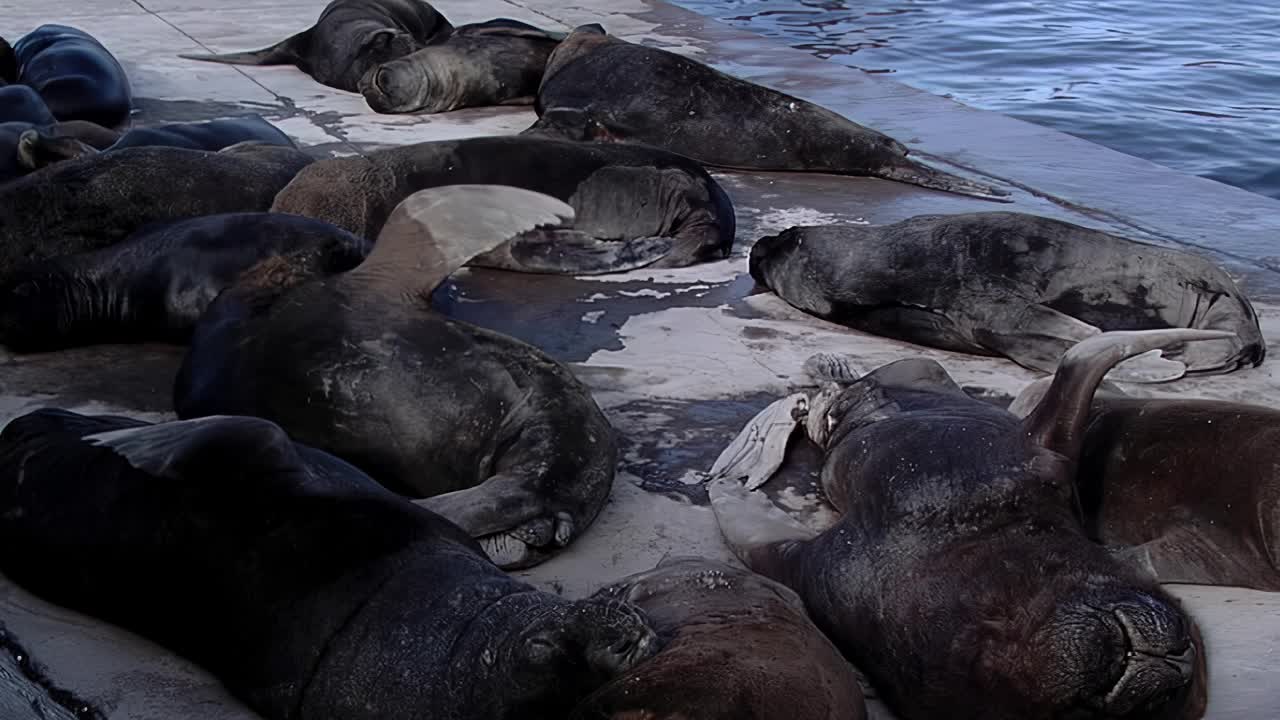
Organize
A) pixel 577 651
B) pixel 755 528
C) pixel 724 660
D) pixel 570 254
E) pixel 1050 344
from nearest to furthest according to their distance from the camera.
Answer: pixel 724 660 < pixel 577 651 < pixel 755 528 < pixel 1050 344 < pixel 570 254

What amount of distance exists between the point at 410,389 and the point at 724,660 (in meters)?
1.99

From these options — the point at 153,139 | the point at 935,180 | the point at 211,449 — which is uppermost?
the point at 211,449

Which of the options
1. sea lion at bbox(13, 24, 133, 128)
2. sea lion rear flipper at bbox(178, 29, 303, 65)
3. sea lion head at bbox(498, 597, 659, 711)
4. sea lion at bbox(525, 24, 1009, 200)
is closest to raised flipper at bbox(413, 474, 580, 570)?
sea lion head at bbox(498, 597, 659, 711)

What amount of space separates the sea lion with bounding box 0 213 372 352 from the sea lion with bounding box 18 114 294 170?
0.88 metres

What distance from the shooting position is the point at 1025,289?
555cm

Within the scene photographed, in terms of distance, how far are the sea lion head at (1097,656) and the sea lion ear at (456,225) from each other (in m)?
2.00

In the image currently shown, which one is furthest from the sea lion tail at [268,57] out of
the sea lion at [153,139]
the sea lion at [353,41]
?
the sea lion at [153,139]

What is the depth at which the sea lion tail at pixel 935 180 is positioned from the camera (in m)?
7.57

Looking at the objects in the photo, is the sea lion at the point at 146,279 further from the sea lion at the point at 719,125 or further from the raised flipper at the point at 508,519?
the sea lion at the point at 719,125

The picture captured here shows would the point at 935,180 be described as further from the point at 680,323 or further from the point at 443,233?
the point at 443,233

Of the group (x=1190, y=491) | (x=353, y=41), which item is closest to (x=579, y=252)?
(x=1190, y=491)

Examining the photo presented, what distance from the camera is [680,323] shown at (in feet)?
19.1

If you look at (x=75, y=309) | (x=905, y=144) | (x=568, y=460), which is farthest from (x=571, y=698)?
(x=905, y=144)

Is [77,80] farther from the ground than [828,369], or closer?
farther from the ground
